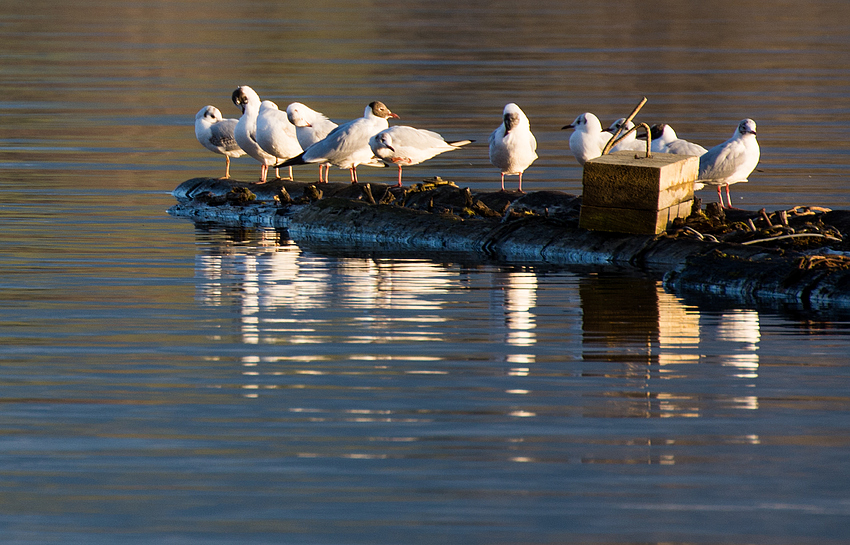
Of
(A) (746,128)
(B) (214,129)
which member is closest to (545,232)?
(A) (746,128)

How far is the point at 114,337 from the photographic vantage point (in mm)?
11242

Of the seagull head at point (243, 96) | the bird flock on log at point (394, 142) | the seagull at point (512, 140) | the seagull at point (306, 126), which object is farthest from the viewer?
the seagull head at point (243, 96)

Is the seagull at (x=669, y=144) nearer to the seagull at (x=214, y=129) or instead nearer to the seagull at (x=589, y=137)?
the seagull at (x=589, y=137)

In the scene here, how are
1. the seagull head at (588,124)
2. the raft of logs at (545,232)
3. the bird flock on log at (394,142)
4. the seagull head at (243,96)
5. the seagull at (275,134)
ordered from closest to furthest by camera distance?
the raft of logs at (545,232) < the bird flock on log at (394,142) < the seagull head at (588,124) < the seagull at (275,134) < the seagull head at (243,96)

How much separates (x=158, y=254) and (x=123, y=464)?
8.01 meters

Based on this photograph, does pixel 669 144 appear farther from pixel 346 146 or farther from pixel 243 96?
pixel 243 96

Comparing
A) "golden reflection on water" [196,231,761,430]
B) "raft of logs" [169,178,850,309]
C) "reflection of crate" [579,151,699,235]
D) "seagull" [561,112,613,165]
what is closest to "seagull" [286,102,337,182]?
"raft of logs" [169,178,850,309]

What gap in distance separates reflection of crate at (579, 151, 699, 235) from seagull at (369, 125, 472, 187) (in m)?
4.21

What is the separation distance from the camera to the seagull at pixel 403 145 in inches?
739

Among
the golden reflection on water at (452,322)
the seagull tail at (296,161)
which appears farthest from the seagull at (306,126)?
the golden reflection on water at (452,322)

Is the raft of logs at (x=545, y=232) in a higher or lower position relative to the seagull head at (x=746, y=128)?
lower

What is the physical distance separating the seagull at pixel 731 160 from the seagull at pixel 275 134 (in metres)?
6.06

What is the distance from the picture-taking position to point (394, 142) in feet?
61.7

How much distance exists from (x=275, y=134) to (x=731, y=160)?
6.56m
